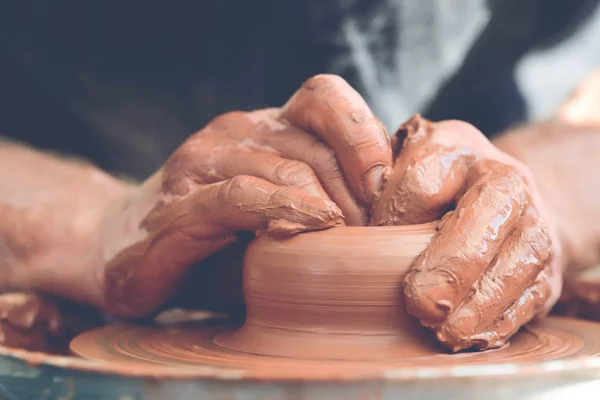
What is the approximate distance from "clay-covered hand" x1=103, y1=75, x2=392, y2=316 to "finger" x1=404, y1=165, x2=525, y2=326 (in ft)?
0.55

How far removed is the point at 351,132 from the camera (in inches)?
47.3

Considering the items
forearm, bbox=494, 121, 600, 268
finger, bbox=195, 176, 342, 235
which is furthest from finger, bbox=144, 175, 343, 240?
forearm, bbox=494, 121, 600, 268

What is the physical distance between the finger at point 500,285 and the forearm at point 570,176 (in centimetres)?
82

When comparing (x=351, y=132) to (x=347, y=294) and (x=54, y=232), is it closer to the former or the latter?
(x=347, y=294)

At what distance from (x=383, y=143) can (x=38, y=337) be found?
846 mm

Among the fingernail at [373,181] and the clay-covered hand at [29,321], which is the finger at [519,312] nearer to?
the fingernail at [373,181]

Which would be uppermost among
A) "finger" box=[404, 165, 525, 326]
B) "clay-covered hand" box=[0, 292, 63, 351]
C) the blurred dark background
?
the blurred dark background

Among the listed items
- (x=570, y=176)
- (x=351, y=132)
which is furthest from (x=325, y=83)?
(x=570, y=176)

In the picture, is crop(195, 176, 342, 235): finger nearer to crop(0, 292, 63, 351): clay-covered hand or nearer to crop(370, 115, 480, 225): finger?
crop(370, 115, 480, 225): finger

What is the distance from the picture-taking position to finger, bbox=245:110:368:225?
124cm

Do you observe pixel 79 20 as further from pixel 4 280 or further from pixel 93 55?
pixel 4 280

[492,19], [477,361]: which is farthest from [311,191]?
[492,19]

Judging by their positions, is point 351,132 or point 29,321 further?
point 29,321

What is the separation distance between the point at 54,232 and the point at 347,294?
2.79ft
